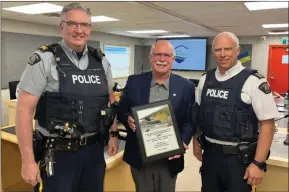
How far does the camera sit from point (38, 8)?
162 inches

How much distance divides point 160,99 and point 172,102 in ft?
0.25

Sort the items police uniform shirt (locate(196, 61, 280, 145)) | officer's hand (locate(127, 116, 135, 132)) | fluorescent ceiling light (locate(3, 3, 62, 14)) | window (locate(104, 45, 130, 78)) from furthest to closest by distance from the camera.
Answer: window (locate(104, 45, 130, 78)) → fluorescent ceiling light (locate(3, 3, 62, 14)) → officer's hand (locate(127, 116, 135, 132)) → police uniform shirt (locate(196, 61, 280, 145))

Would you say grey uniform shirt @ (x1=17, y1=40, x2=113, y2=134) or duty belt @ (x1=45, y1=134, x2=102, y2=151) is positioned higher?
grey uniform shirt @ (x1=17, y1=40, x2=113, y2=134)

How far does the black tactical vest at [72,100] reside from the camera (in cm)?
132

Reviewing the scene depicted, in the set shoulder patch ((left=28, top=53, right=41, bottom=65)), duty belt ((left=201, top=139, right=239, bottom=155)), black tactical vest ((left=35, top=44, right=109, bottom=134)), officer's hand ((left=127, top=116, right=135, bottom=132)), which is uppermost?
shoulder patch ((left=28, top=53, right=41, bottom=65))

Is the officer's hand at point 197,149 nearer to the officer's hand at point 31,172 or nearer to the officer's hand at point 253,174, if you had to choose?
the officer's hand at point 253,174

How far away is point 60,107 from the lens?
4.35 feet

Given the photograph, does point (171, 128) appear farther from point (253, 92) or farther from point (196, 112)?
point (253, 92)

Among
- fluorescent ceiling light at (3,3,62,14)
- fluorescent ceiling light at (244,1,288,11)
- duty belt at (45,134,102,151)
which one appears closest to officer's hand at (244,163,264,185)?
duty belt at (45,134,102,151)

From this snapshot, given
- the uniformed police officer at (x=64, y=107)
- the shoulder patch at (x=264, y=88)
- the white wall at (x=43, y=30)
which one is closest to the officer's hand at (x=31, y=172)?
the uniformed police officer at (x=64, y=107)

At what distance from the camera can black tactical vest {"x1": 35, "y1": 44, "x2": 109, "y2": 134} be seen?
132cm

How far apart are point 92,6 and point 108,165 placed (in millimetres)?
2733

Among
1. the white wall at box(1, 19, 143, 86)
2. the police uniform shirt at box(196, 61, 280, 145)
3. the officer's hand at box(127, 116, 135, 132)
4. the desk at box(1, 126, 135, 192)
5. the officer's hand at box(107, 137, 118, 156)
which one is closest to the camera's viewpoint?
the police uniform shirt at box(196, 61, 280, 145)

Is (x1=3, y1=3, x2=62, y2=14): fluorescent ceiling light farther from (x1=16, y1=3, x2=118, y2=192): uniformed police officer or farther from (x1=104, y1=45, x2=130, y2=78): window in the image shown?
(x1=104, y1=45, x2=130, y2=78): window
